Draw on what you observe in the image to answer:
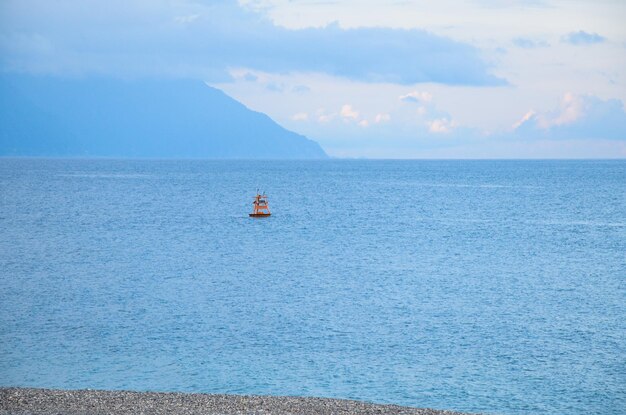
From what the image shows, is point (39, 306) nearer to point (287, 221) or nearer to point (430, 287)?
point (430, 287)

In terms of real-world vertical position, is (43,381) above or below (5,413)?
below

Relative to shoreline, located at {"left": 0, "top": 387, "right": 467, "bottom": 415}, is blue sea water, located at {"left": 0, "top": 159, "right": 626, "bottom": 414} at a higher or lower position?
lower

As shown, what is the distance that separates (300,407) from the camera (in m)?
22.4

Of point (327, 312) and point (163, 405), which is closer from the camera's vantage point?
point (163, 405)

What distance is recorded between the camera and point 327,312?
41781mm

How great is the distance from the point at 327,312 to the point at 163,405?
20.4 metres

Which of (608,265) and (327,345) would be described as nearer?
(327,345)

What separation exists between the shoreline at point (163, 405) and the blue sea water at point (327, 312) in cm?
466

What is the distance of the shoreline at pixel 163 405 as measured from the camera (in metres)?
21.0

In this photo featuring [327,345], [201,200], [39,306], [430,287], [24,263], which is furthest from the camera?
[201,200]

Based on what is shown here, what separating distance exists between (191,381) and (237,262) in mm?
32928

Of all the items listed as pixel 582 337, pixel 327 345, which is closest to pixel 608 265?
pixel 582 337

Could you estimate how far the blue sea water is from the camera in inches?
1160

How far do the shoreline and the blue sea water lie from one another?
4.66 meters
